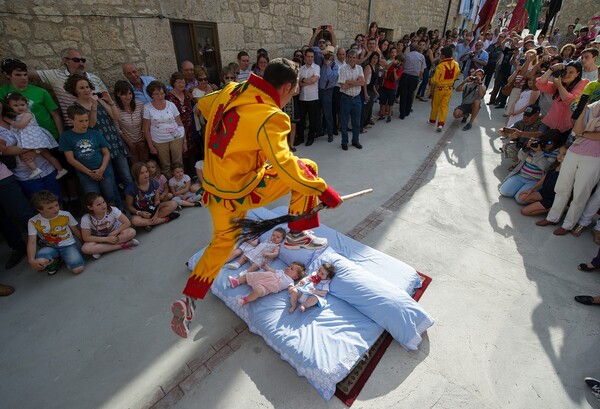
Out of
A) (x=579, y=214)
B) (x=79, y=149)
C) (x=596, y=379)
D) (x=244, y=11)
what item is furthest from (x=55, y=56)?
(x=579, y=214)

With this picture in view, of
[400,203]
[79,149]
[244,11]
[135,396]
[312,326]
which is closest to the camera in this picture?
[135,396]

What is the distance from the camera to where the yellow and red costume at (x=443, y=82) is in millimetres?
7383

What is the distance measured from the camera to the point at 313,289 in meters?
3.12

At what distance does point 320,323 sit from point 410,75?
786 centimetres

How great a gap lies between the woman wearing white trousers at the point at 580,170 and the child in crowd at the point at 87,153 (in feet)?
19.8

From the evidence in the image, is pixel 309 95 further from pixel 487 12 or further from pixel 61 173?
pixel 487 12

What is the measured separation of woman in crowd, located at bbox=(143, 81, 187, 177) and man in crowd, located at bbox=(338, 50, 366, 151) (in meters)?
3.42

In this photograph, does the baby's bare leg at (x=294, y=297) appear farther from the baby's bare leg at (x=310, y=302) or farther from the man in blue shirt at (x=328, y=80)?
the man in blue shirt at (x=328, y=80)

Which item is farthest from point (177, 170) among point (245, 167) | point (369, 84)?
point (369, 84)

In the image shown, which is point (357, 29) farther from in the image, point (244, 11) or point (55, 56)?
point (55, 56)

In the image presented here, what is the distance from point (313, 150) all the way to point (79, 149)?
171 inches

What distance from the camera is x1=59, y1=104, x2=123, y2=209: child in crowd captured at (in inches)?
154

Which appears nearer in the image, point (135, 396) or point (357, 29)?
point (135, 396)

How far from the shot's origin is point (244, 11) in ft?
20.4
